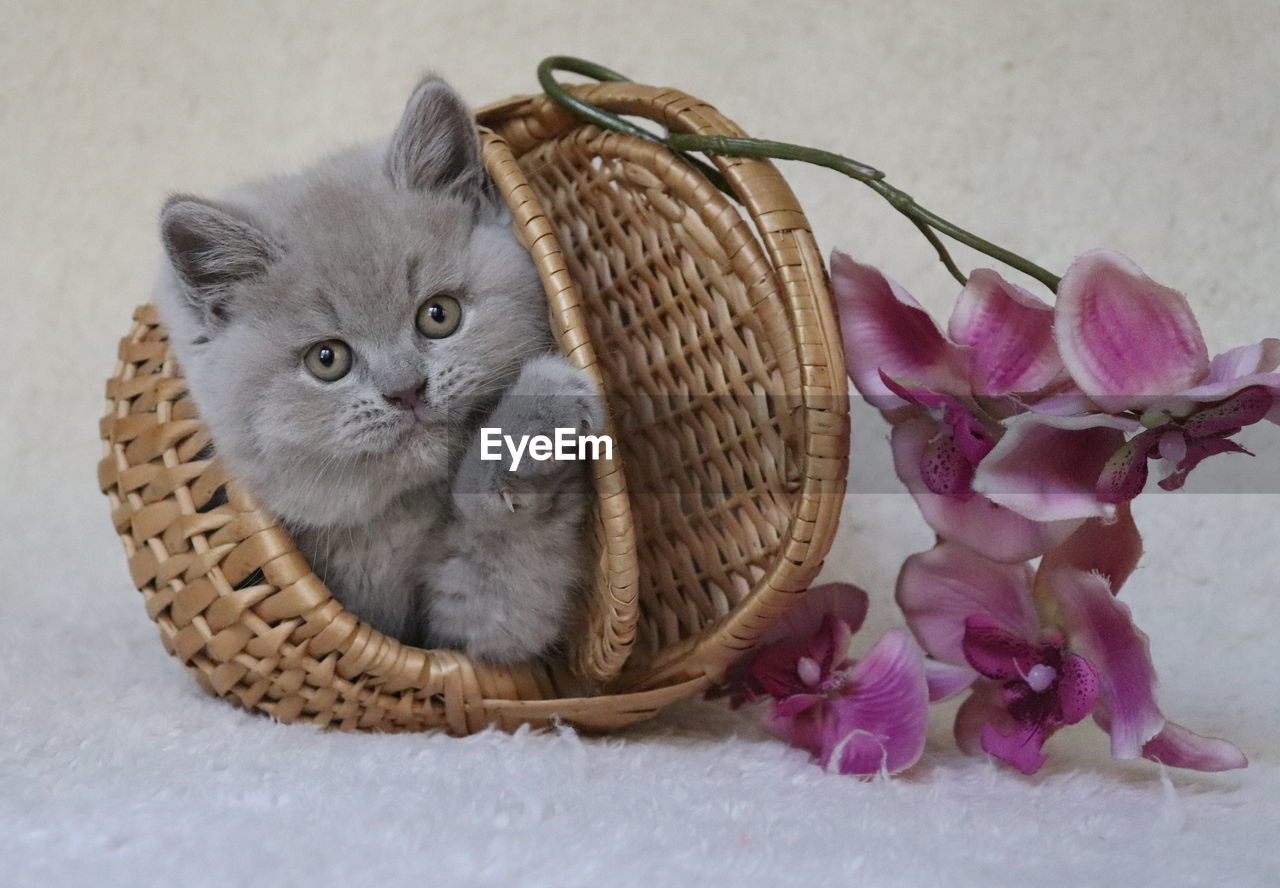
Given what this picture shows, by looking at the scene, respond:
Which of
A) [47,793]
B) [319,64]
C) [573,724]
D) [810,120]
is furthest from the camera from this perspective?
[319,64]

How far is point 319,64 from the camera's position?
182 cm

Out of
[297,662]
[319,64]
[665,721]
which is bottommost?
[665,721]

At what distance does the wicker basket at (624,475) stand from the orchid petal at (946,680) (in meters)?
0.16

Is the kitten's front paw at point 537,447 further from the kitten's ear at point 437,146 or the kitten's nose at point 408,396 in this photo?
the kitten's ear at point 437,146

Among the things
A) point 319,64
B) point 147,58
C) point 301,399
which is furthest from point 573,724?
point 147,58

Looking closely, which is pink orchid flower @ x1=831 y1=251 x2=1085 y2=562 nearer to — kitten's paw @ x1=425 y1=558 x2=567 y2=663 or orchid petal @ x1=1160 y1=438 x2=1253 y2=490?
orchid petal @ x1=1160 y1=438 x2=1253 y2=490

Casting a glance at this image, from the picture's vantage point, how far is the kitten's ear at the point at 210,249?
103 cm

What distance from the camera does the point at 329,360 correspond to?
41.6 inches

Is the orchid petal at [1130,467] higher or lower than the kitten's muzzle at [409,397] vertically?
lower

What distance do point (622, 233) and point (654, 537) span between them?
0.94 feet

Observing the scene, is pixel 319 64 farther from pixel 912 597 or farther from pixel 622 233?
pixel 912 597

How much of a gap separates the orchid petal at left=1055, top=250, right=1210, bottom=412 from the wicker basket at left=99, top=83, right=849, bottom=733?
0.17 m

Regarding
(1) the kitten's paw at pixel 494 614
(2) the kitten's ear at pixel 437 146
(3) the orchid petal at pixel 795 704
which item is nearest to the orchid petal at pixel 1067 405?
(3) the orchid petal at pixel 795 704

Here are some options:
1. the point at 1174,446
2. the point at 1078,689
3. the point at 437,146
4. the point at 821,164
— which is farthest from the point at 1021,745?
the point at 437,146
